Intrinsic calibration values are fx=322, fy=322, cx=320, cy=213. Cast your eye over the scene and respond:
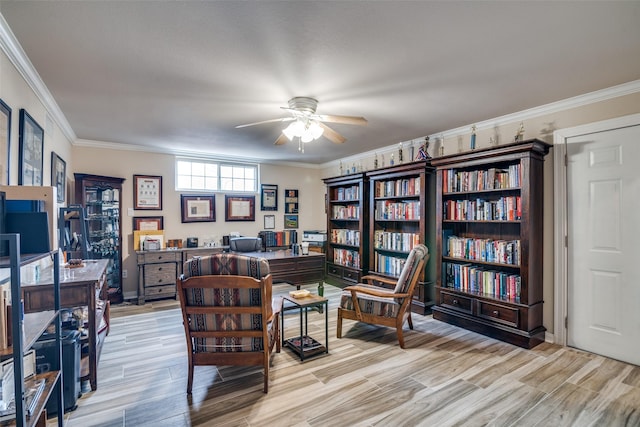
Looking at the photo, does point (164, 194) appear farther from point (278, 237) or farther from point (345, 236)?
point (345, 236)

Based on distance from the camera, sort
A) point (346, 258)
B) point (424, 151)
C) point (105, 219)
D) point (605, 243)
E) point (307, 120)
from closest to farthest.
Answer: point (605, 243)
point (307, 120)
point (424, 151)
point (105, 219)
point (346, 258)

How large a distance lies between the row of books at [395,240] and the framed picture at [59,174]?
4.13m

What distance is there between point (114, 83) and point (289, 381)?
2862 millimetres

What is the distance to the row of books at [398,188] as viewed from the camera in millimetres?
4541

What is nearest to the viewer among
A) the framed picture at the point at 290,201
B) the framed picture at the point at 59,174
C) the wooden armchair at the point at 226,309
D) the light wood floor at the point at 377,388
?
the light wood floor at the point at 377,388

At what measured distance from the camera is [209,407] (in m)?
2.25

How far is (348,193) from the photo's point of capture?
5.84 m

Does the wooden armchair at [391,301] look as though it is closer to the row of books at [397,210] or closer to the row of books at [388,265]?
the row of books at [397,210]

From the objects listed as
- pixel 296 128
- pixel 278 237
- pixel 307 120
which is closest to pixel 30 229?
pixel 296 128

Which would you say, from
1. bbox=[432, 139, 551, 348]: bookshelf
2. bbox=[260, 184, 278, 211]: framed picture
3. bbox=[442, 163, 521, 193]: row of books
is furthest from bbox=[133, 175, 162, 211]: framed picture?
bbox=[442, 163, 521, 193]: row of books

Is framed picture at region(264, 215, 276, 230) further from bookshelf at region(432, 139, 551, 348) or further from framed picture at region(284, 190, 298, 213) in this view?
bookshelf at region(432, 139, 551, 348)

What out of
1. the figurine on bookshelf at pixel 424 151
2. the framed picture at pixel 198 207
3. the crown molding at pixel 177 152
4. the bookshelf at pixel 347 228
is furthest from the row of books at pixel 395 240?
the framed picture at pixel 198 207

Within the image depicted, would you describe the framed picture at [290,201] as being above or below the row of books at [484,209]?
above

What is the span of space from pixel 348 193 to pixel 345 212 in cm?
36
